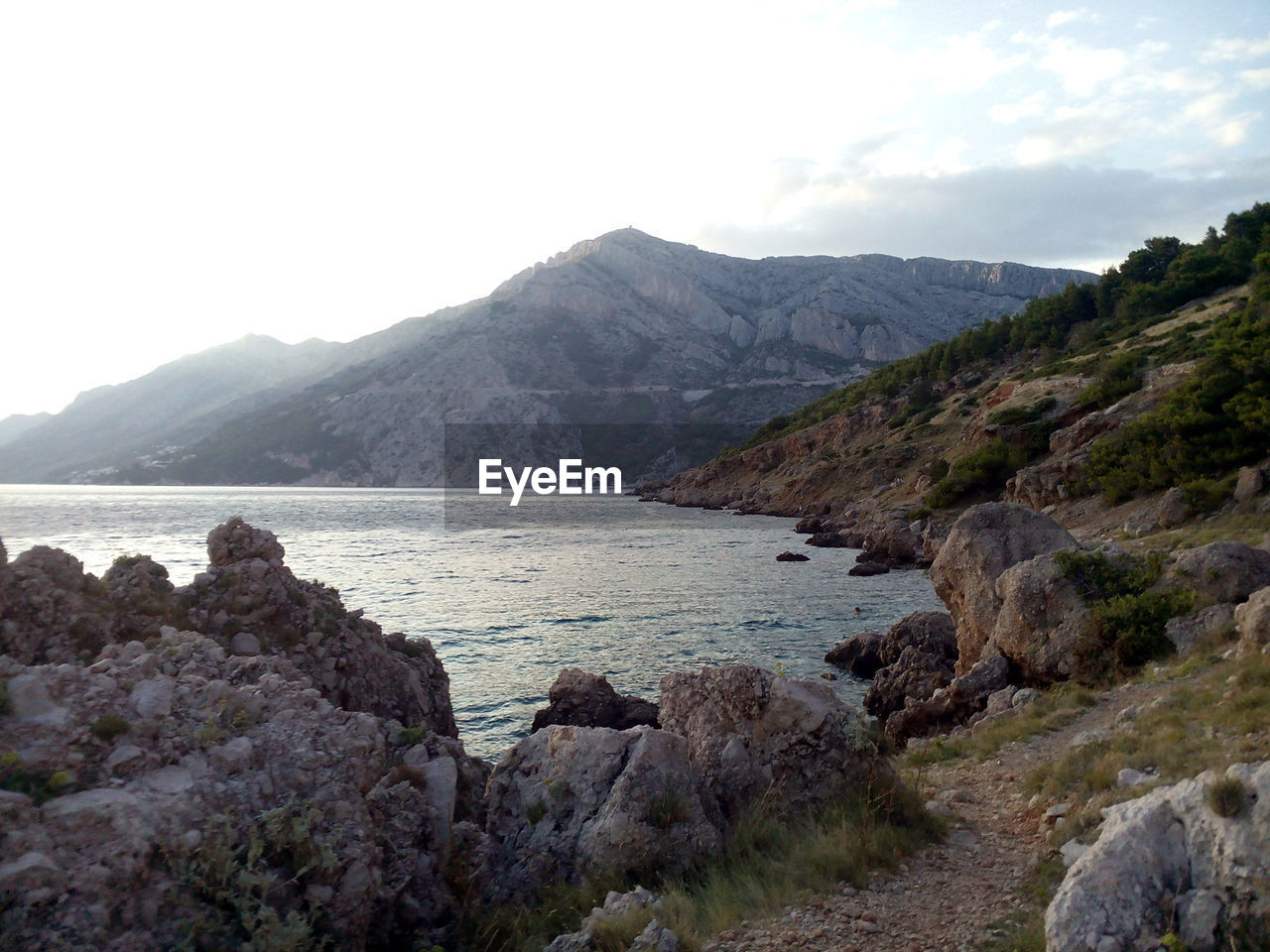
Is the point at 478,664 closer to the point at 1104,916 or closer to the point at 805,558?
the point at 1104,916

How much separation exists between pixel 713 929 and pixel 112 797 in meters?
4.09

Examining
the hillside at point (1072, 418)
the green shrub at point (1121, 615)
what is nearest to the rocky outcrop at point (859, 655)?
the green shrub at point (1121, 615)

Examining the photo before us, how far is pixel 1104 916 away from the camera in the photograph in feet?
14.4

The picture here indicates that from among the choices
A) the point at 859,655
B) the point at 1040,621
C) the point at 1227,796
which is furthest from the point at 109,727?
the point at 859,655

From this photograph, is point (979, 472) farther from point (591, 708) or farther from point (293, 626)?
point (293, 626)

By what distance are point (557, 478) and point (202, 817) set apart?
626 feet

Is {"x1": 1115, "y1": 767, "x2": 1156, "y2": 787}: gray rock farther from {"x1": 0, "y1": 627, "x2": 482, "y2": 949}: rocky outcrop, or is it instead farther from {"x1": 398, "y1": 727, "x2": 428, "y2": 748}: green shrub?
{"x1": 398, "y1": 727, "x2": 428, "y2": 748}: green shrub

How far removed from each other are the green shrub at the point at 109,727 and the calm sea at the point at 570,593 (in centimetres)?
1111

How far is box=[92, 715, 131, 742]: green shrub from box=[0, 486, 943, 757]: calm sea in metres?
11.1

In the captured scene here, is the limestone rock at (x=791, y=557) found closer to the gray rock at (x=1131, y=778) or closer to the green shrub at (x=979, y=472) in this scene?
the green shrub at (x=979, y=472)

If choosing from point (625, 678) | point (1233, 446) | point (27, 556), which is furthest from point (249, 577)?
point (1233, 446)

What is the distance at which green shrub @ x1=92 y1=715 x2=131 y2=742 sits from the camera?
16.6 ft

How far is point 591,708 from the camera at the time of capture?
16.2 metres

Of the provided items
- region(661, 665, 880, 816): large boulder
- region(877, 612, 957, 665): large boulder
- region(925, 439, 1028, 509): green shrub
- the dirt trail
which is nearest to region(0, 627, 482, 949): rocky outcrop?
the dirt trail
